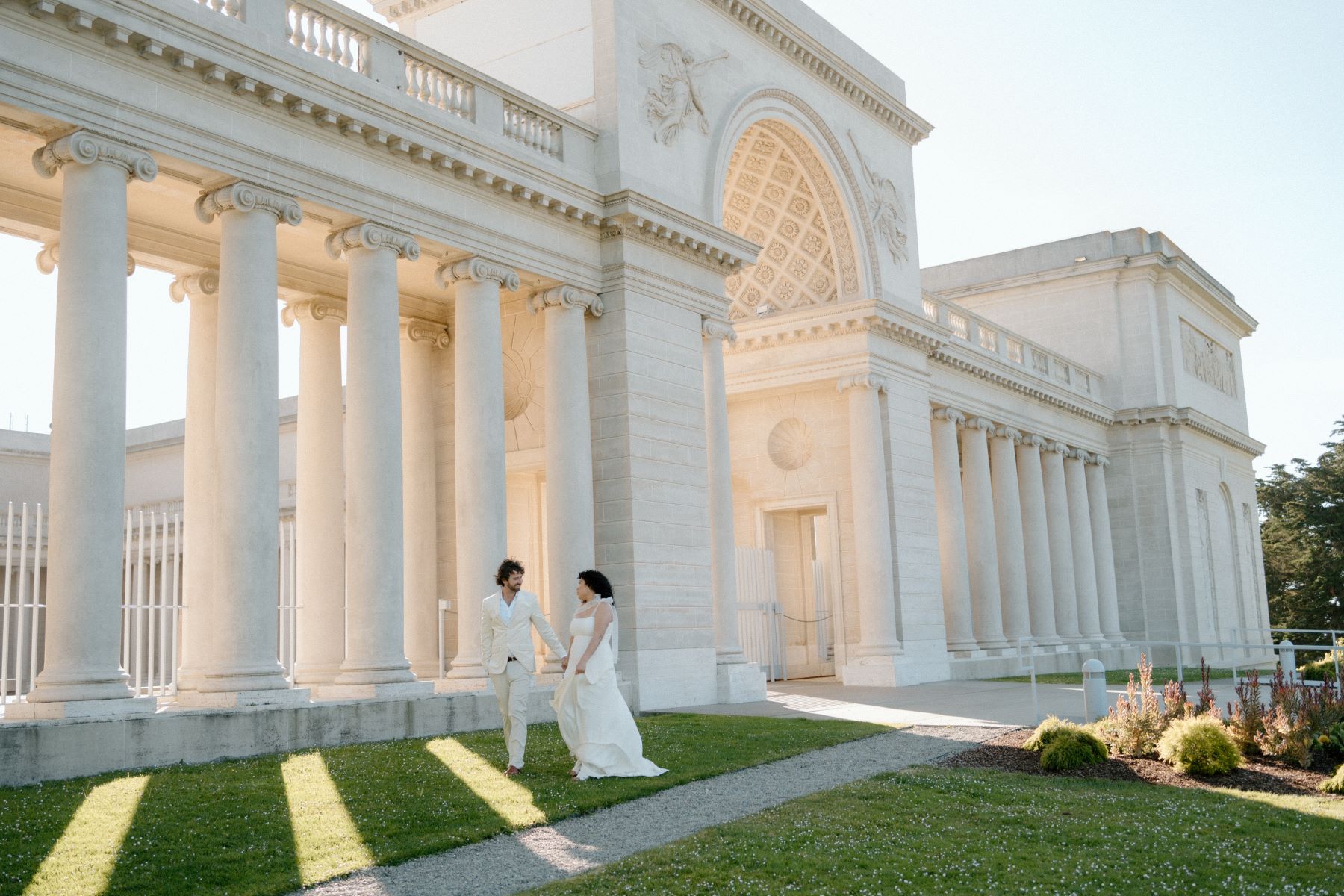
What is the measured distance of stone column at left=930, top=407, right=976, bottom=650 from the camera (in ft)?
112

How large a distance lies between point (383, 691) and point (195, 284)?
774 centimetres

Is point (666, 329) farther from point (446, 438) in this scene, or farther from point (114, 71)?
point (114, 71)

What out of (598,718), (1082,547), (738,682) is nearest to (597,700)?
(598,718)

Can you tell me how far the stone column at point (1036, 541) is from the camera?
39.8 m

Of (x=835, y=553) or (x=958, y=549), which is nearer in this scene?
(x=835, y=553)

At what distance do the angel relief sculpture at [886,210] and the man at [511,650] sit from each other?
2011 cm

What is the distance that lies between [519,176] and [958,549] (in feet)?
63.5

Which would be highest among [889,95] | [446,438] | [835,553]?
[889,95]

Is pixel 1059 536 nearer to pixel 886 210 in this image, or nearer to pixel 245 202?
pixel 886 210

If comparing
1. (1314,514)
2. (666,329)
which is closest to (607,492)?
(666,329)

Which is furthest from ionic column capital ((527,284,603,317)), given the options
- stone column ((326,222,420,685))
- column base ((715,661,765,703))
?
column base ((715,661,765,703))

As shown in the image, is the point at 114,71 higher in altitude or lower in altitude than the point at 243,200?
higher

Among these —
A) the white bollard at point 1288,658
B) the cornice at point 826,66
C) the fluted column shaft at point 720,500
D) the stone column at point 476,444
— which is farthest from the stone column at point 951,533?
the stone column at point 476,444

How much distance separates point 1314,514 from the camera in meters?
63.3
